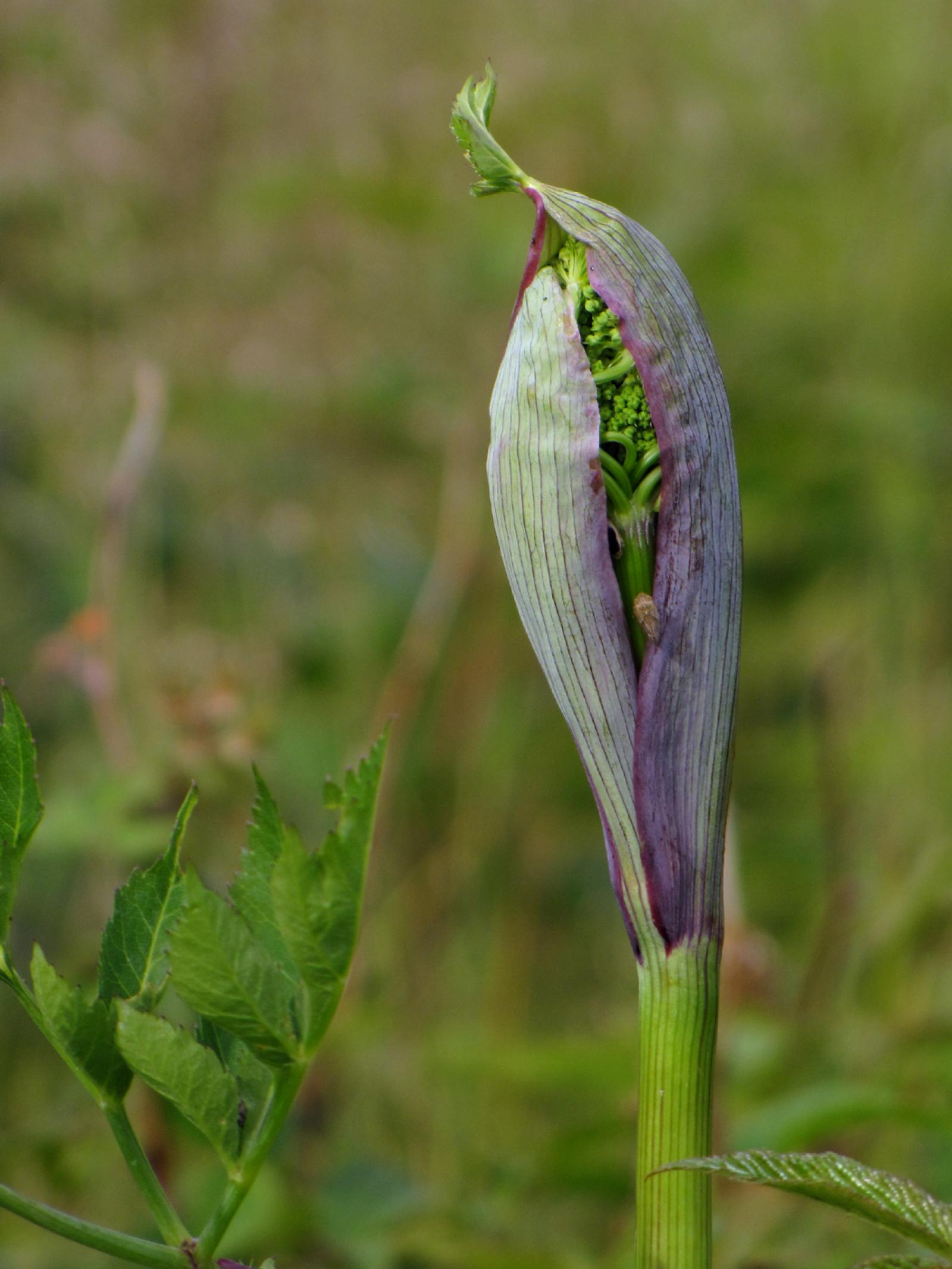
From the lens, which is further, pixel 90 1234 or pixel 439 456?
pixel 439 456

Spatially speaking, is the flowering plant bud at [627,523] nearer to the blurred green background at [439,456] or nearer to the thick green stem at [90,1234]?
the thick green stem at [90,1234]

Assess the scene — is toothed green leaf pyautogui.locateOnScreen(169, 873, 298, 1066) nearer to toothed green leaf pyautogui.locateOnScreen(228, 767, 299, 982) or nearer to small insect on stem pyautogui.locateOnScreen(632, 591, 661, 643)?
toothed green leaf pyautogui.locateOnScreen(228, 767, 299, 982)

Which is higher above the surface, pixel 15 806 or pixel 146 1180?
pixel 15 806

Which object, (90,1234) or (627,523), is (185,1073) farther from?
(627,523)

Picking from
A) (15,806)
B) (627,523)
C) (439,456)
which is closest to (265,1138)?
(15,806)

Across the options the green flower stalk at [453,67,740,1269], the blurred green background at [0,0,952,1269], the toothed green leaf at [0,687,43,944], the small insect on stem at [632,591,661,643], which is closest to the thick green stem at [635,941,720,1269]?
Answer: the green flower stalk at [453,67,740,1269]
